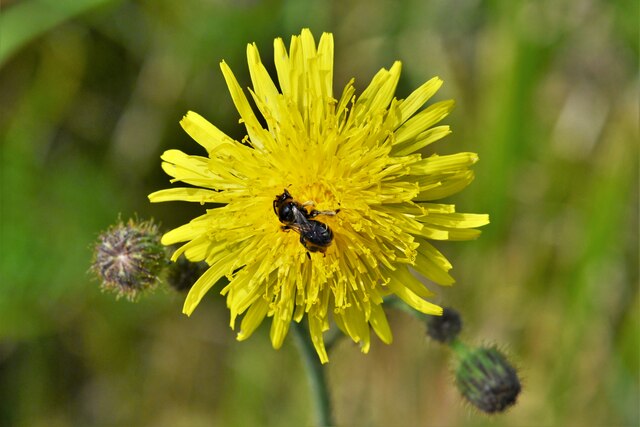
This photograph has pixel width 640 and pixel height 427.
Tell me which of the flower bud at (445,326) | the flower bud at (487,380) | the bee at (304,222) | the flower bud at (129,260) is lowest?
the flower bud at (487,380)

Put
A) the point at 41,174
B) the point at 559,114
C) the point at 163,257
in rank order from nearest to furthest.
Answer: the point at 163,257, the point at 41,174, the point at 559,114

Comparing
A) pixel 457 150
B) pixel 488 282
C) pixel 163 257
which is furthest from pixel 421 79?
pixel 163 257

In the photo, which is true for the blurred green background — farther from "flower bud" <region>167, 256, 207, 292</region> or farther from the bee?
the bee

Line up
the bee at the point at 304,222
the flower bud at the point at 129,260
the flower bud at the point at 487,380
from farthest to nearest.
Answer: the flower bud at the point at 487,380
the flower bud at the point at 129,260
the bee at the point at 304,222

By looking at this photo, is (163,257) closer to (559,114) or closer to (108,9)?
(108,9)

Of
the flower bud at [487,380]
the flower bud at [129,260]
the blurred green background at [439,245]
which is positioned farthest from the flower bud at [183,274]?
the blurred green background at [439,245]

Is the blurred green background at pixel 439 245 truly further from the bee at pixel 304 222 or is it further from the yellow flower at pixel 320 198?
the bee at pixel 304 222

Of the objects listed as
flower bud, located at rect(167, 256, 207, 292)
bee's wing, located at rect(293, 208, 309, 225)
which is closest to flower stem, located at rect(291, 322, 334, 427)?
flower bud, located at rect(167, 256, 207, 292)
